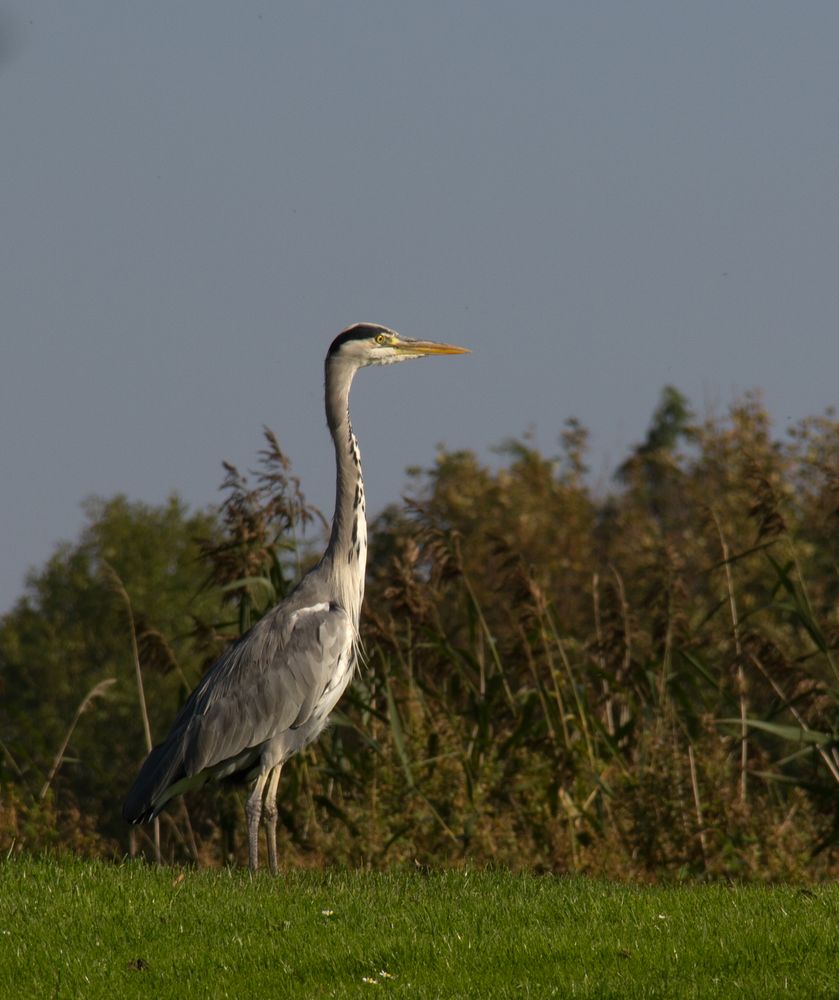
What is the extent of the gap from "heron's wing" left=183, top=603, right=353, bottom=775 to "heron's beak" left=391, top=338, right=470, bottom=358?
7.40 feet

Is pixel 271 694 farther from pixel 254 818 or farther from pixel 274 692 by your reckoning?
pixel 254 818

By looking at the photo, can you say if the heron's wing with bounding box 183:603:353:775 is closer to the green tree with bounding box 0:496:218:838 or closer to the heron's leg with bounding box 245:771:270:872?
the heron's leg with bounding box 245:771:270:872

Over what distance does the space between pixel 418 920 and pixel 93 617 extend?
37734 millimetres

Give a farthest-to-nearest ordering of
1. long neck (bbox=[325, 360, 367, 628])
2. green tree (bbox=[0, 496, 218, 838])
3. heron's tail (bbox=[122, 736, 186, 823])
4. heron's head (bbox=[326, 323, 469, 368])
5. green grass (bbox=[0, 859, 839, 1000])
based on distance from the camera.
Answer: green tree (bbox=[0, 496, 218, 838]) → heron's head (bbox=[326, 323, 469, 368]) → long neck (bbox=[325, 360, 367, 628]) → heron's tail (bbox=[122, 736, 186, 823]) → green grass (bbox=[0, 859, 839, 1000])

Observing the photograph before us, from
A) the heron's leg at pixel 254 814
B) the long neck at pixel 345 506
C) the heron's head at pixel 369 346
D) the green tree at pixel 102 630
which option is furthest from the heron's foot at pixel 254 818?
the green tree at pixel 102 630

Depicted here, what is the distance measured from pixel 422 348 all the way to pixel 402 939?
5.41 metres

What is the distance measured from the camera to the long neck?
1075 centimetres

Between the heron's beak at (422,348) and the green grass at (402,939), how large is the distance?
4.35m

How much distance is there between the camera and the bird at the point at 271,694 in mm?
10445

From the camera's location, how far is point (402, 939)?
24.4ft

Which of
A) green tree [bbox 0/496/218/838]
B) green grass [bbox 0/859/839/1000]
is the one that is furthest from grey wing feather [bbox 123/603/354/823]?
green tree [bbox 0/496/218/838]

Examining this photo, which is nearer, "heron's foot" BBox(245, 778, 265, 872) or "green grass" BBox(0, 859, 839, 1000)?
"green grass" BBox(0, 859, 839, 1000)

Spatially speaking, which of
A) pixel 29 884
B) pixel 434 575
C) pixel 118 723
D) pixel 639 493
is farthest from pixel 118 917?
pixel 639 493

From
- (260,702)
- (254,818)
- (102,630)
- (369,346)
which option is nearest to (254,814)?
(254,818)
